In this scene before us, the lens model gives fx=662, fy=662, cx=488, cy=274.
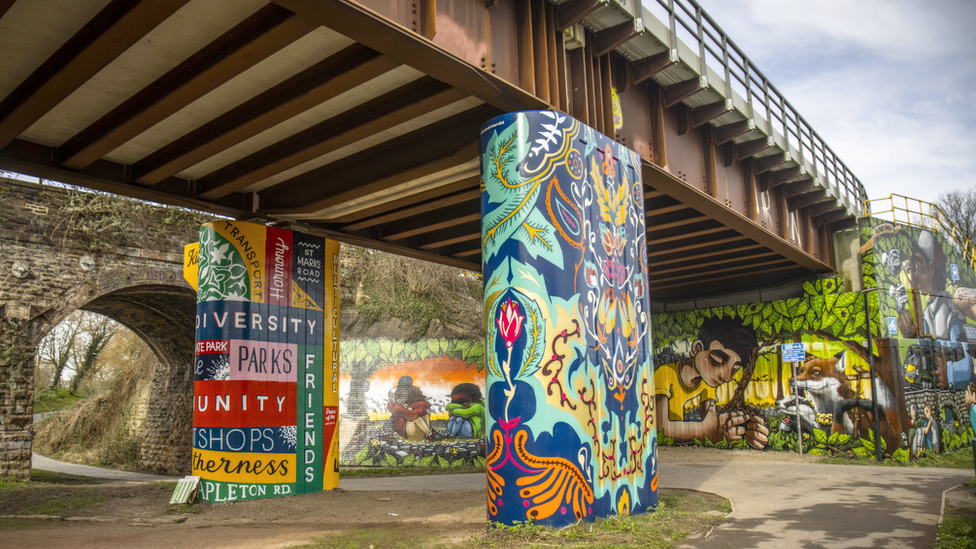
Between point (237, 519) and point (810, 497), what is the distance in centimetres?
862

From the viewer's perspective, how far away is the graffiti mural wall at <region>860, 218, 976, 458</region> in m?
16.6

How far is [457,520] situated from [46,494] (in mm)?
8886

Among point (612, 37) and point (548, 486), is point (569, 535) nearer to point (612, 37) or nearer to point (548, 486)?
point (548, 486)

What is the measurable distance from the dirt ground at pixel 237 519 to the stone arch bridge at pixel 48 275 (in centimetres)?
326

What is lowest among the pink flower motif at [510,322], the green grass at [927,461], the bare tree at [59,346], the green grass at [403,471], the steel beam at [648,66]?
the green grass at [403,471]

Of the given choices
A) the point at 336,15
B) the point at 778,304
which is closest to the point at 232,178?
the point at 336,15

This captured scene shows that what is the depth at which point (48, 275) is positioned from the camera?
611 inches

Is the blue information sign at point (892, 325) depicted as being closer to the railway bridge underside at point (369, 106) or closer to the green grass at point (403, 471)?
the railway bridge underside at point (369, 106)

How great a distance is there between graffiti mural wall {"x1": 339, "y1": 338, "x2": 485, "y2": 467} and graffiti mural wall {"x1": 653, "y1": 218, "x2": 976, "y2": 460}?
709cm

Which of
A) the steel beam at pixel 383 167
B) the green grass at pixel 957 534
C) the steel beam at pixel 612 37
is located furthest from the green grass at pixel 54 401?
the green grass at pixel 957 534

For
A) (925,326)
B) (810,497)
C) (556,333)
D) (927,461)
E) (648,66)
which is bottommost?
(927,461)

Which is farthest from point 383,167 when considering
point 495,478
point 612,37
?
point 495,478

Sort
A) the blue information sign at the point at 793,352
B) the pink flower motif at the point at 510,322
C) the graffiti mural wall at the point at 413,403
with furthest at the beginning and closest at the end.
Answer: the graffiti mural wall at the point at 413,403 < the blue information sign at the point at 793,352 < the pink flower motif at the point at 510,322

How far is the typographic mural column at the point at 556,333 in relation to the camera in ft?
23.7
